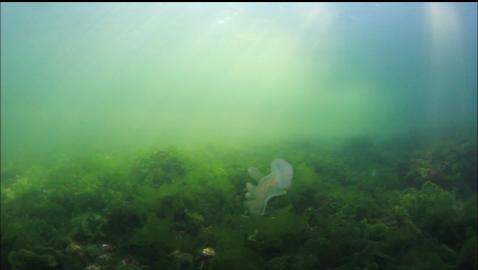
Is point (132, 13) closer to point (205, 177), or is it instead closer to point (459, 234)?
point (205, 177)

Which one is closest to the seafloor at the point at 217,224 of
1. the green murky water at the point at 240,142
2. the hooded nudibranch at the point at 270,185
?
the green murky water at the point at 240,142

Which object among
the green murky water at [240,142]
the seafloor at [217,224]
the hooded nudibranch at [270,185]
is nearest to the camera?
the seafloor at [217,224]

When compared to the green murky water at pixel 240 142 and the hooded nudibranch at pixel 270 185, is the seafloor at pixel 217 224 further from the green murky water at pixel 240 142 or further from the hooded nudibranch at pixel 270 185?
the hooded nudibranch at pixel 270 185

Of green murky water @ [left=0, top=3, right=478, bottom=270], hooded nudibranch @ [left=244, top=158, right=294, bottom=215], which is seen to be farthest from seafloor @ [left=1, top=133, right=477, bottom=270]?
hooded nudibranch @ [left=244, top=158, right=294, bottom=215]

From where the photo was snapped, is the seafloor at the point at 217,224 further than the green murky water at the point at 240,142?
No

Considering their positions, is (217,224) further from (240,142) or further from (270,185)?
(240,142)

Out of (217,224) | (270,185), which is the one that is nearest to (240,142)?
(217,224)

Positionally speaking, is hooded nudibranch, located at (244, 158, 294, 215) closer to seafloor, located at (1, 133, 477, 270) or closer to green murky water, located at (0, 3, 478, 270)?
green murky water, located at (0, 3, 478, 270)
